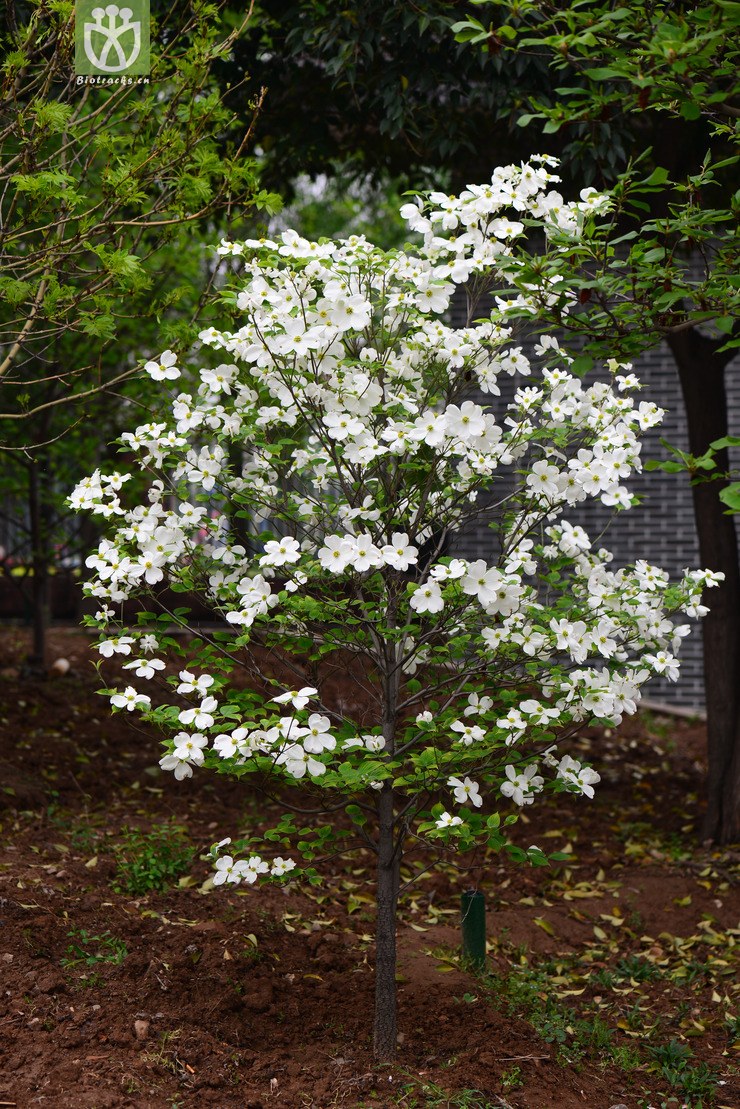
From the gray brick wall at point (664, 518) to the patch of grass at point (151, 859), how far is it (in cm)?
417

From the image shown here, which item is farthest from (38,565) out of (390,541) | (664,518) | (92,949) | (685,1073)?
(685,1073)

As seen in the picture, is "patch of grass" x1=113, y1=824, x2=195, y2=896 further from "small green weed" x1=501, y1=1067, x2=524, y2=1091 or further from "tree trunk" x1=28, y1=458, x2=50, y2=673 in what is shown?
"tree trunk" x1=28, y1=458, x2=50, y2=673

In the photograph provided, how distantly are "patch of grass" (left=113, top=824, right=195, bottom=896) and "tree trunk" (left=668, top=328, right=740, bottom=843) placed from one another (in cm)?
265

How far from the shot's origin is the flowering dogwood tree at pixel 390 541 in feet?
9.07

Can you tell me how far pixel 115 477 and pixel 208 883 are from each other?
189cm

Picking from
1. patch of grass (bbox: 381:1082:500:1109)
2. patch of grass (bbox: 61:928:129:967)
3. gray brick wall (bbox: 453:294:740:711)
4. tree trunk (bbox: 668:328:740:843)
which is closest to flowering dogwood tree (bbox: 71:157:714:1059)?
patch of grass (bbox: 381:1082:500:1109)

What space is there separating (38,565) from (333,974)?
4189 millimetres

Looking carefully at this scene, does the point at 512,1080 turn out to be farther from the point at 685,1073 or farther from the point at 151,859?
the point at 151,859

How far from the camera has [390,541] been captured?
123 inches

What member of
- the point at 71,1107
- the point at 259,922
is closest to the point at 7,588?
the point at 259,922

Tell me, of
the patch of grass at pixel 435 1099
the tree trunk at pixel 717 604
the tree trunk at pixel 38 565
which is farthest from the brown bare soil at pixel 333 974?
the tree trunk at pixel 38 565

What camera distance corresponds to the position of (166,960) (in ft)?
11.4

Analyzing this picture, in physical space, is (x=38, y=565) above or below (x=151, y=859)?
above

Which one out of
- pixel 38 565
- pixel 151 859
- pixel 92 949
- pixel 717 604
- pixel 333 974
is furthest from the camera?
pixel 38 565
